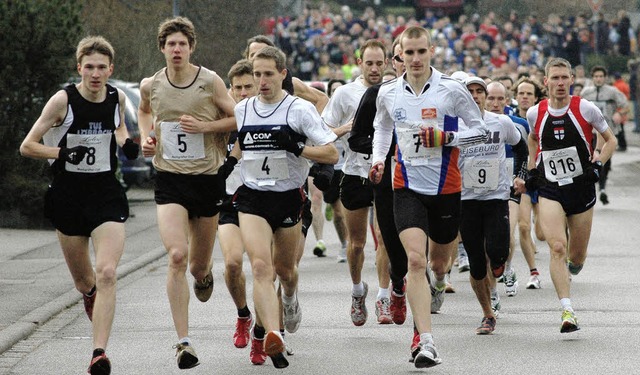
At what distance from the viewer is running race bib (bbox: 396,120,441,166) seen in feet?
31.0

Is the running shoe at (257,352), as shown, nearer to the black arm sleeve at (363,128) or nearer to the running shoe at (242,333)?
the running shoe at (242,333)

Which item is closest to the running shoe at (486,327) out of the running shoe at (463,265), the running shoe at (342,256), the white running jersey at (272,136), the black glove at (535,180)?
the black glove at (535,180)

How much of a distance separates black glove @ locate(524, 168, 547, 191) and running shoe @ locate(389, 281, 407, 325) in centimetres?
133

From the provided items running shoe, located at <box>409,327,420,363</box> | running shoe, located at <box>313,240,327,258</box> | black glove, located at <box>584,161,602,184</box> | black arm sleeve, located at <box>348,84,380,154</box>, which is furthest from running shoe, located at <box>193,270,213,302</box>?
running shoe, located at <box>313,240,327,258</box>

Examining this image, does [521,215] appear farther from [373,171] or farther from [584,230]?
[373,171]


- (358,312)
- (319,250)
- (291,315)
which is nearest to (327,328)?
(358,312)

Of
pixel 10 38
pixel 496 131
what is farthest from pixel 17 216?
pixel 496 131

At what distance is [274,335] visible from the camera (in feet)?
28.2

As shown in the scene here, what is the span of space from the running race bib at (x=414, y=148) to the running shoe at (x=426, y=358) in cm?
126

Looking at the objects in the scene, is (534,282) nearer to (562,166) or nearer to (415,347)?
(562,166)

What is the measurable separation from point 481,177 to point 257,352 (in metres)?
2.66

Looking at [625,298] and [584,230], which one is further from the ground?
[584,230]

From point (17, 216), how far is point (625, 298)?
9976 mm

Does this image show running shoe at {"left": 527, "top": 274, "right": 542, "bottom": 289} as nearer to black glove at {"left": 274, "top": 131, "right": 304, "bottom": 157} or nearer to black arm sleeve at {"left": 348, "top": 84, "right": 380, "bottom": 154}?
black arm sleeve at {"left": 348, "top": 84, "right": 380, "bottom": 154}
